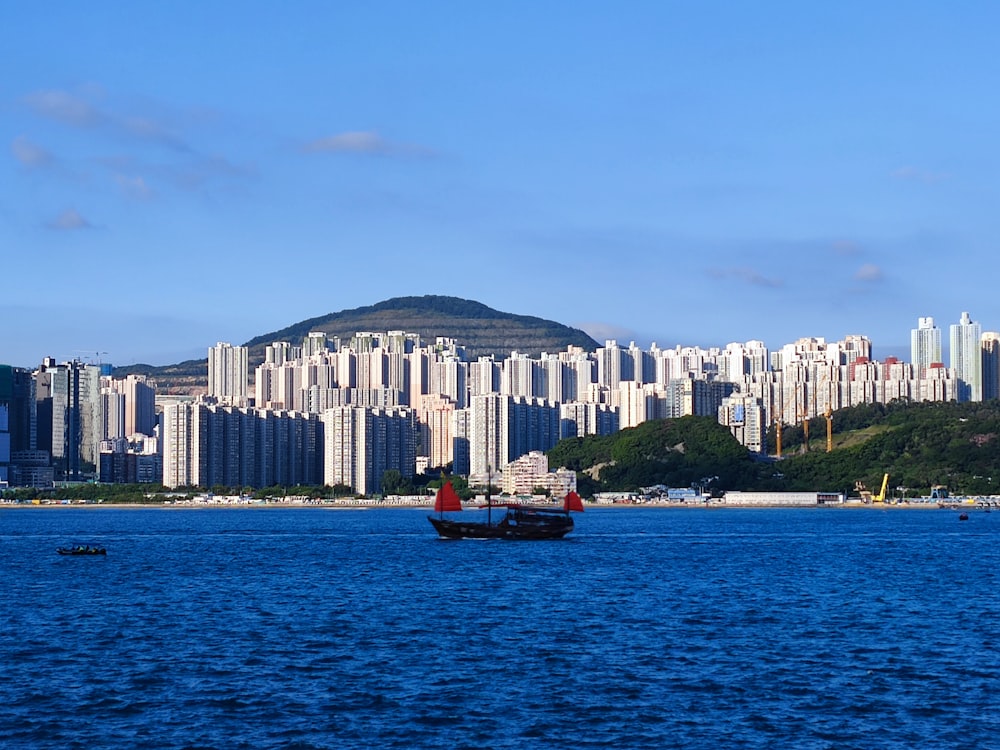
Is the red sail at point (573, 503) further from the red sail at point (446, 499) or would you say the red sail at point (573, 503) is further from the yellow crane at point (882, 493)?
the yellow crane at point (882, 493)

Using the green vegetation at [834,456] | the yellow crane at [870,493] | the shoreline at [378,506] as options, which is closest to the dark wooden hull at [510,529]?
the shoreline at [378,506]

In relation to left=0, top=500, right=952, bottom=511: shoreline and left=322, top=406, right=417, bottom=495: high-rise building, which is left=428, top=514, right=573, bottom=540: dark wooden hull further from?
left=322, top=406, right=417, bottom=495: high-rise building

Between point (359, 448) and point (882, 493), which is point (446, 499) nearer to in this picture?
point (882, 493)

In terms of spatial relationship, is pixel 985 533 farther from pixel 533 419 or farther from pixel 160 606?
pixel 533 419

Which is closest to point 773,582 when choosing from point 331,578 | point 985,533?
point 331,578

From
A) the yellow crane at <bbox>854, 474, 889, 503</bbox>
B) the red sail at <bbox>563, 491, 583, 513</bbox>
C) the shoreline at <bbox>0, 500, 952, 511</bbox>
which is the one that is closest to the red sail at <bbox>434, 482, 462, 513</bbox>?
the red sail at <bbox>563, 491, 583, 513</bbox>
